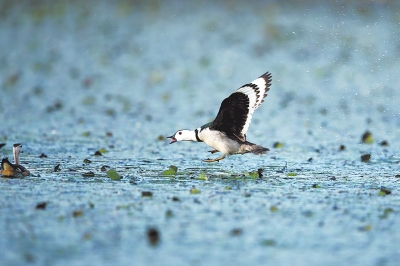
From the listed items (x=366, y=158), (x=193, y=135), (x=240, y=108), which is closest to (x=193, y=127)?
(x=193, y=135)

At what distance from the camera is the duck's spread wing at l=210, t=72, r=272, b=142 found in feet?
40.9

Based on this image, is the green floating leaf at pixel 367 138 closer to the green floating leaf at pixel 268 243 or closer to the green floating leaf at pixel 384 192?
the green floating leaf at pixel 384 192

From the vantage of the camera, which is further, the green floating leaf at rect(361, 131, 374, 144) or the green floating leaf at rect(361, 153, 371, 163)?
the green floating leaf at rect(361, 131, 374, 144)

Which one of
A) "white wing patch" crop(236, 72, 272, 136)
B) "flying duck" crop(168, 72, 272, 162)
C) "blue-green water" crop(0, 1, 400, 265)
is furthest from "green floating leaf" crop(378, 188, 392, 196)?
"white wing patch" crop(236, 72, 272, 136)

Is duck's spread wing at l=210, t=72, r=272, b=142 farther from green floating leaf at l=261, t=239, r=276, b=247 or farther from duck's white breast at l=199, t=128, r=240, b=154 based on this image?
green floating leaf at l=261, t=239, r=276, b=247

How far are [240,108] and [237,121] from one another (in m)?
0.27

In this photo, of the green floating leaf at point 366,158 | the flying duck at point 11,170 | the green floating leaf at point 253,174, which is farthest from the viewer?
the green floating leaf at point 366,158

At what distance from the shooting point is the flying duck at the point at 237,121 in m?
12.5

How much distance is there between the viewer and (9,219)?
30.7ft

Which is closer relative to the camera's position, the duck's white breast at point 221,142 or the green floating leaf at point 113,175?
the green floating leaf at point 113,175

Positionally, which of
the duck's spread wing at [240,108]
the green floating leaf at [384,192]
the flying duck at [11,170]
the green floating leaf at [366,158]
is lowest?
the green floating leaf at [384,192]

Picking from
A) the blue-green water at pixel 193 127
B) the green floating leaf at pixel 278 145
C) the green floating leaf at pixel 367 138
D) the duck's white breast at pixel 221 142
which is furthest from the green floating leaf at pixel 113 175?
the green floating leaf at pixel 367 138

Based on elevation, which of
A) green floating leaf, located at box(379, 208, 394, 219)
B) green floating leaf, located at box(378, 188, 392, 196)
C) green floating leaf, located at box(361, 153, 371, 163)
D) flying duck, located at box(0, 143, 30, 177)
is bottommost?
green floating leaf, located at box(379, 208, 394, 219)

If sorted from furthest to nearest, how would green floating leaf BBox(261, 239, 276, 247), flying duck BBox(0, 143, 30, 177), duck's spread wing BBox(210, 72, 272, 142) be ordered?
duck's spread wing BBox(210, 72, 272, 142) → flying duck BBox(0, 143, 30, 177) → green floating leaf BBox(261, 239, 276, 247)
